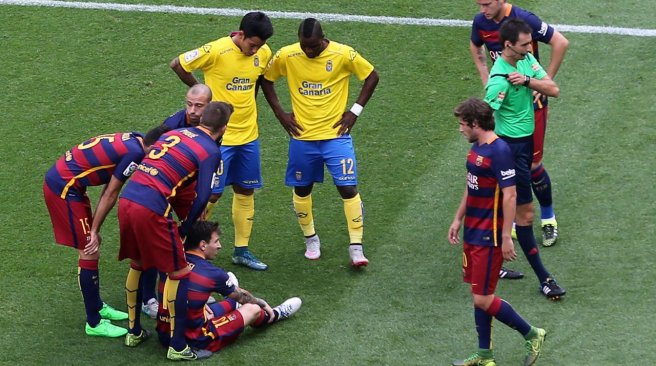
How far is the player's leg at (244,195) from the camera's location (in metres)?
9.87

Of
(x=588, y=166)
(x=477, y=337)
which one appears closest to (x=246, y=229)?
(x=477, y=337)

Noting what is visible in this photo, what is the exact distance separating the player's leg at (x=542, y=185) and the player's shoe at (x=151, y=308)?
10.8ft

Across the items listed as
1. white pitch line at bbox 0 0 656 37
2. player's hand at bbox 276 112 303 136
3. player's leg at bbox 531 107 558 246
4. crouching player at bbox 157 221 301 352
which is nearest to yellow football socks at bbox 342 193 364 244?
player's hand at bbox 276 112 303 136

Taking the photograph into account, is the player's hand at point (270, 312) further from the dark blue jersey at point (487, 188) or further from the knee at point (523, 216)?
the knee at point (523, 216)

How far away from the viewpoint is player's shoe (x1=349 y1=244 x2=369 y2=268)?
9.70m

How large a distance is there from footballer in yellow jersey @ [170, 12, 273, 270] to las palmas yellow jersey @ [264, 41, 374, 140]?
0.25 meters

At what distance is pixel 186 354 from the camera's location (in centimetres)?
845

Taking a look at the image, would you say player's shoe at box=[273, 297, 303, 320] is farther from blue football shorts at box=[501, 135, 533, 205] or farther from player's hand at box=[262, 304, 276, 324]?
blue football shorts at box=[501, 135, 533, 205]

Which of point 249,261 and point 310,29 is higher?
point 310,29

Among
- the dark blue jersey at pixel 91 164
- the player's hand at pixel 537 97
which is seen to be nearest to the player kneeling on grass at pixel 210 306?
the dark blue jersey at pixel 91 164

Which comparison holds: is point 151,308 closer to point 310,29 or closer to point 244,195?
point 244,195

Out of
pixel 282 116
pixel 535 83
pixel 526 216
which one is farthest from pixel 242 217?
pixel 535 83

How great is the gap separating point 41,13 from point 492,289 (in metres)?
7.91

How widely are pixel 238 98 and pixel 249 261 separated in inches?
54.5
